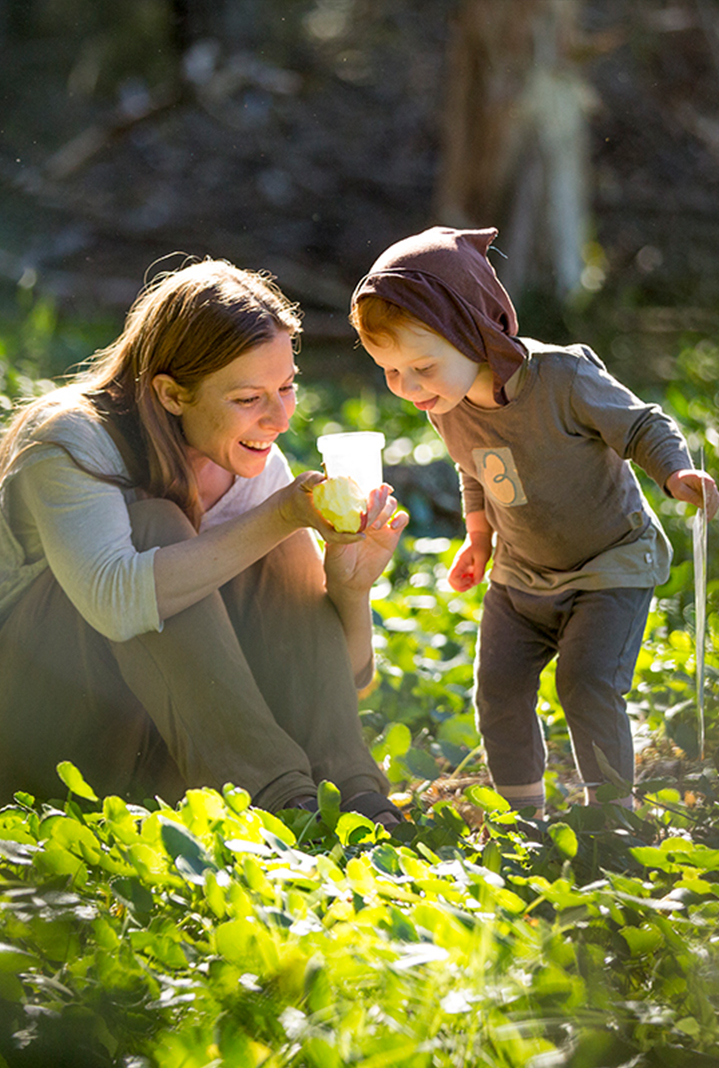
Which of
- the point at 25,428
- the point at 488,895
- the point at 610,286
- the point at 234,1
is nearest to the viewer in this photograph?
the point at 488,895

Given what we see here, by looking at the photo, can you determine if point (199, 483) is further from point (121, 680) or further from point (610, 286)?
point (610, 286)

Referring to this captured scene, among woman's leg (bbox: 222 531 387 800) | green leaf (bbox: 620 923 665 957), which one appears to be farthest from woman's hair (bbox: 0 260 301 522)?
green leaf (bbox: 620 923 665 957)

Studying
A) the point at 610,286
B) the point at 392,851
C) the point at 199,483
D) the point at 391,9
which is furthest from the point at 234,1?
the point at 392,851

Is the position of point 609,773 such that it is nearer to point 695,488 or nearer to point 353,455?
point 695,488

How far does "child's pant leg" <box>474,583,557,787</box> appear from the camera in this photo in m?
1.73

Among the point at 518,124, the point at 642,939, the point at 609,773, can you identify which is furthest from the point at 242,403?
the point at 518,124

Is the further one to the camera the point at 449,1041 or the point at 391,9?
the point at 391,9

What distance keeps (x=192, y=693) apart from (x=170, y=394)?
458 mm

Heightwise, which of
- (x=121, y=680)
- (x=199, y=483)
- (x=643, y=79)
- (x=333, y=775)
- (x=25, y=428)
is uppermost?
(x=643, y=79)

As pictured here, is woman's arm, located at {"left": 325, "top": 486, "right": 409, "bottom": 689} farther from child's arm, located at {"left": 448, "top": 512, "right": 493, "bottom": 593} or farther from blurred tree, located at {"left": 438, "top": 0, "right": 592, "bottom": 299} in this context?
blurred tree, located at {"left": 438, "top": 0, "right": 592, "bottom": 299}

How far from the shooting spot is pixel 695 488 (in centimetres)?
137

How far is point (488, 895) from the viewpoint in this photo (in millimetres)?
1135

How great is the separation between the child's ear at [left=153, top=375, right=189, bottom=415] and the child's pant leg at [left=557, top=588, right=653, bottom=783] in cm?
67

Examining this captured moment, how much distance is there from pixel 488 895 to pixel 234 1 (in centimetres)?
940
